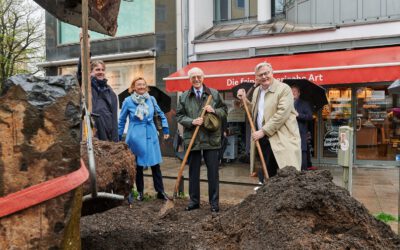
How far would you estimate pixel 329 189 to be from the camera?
8.72ft

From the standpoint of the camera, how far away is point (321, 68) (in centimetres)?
923

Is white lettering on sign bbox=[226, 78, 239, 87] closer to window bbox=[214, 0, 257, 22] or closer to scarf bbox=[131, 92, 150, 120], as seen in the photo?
window bbox=[214, 0, 257, 22]

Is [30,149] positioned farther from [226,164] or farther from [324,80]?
[226,164]

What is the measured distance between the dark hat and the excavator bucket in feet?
6.92

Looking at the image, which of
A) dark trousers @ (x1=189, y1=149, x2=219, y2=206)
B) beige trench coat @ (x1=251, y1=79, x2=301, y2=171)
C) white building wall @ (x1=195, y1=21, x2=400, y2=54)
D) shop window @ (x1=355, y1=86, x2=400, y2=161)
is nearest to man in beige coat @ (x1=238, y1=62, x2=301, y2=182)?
beige trench coat @ (x1=251, y1=79, x2=301, y2=171)

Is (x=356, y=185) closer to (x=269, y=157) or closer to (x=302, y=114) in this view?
(x=302, y=114)

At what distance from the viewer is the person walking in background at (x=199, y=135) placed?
545cm

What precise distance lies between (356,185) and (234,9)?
6959mm

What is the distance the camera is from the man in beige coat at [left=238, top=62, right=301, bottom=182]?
4.95 m

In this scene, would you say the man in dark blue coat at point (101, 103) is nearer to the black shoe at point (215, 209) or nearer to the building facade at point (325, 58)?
the black shoe at point (215, 209)

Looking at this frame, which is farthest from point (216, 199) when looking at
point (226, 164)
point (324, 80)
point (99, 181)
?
point (226, 164)

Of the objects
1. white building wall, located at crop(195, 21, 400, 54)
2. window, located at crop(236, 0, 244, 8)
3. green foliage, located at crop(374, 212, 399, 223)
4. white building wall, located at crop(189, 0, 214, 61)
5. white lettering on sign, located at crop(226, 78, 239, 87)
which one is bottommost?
green foliage, located at crop(374, 212, 399, 223)

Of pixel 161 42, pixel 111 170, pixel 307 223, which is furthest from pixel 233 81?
pixel 307 223

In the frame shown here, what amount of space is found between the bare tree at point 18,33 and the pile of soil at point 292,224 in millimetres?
18216
